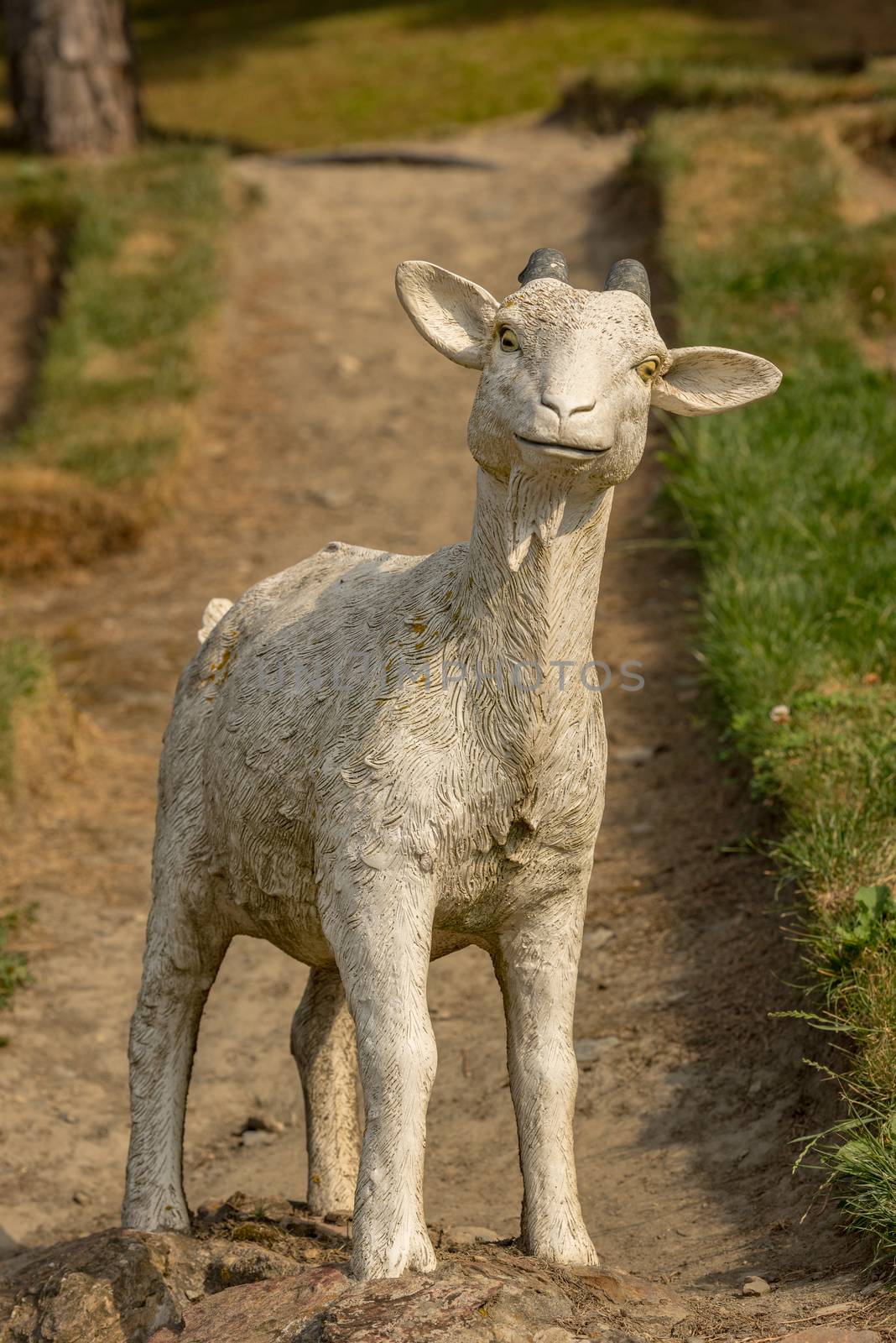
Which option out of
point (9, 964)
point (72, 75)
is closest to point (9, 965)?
point (9, 964)

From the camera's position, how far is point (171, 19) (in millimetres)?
24188

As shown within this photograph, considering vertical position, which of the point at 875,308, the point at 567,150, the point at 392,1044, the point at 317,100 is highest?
the point at 317,100

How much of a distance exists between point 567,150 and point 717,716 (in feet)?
31.3

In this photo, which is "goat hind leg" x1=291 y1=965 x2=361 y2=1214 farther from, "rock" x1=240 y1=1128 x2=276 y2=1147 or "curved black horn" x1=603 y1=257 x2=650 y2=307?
"curved black horn" x1=603 y1=257 x2=650 y2=307

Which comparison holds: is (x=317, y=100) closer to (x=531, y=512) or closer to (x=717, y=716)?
(x=717, y=716)

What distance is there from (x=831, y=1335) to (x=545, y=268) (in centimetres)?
246

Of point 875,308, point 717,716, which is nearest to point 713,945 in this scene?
point 717,716

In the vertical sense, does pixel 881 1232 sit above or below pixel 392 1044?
below

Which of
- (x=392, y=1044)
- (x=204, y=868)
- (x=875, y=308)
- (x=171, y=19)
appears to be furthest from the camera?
(x=171, y=19)

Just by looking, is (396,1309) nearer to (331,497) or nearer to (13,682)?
(13,682)

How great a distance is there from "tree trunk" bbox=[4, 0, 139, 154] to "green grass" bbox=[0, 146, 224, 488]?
0.44 metres

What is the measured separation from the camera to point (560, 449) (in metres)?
3.46

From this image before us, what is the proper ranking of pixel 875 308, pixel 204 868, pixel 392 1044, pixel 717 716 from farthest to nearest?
pixel 875 308
pixel 717 716
pixel 204 868
pixel 392 1044

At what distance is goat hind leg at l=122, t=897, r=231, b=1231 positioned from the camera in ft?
14.9
